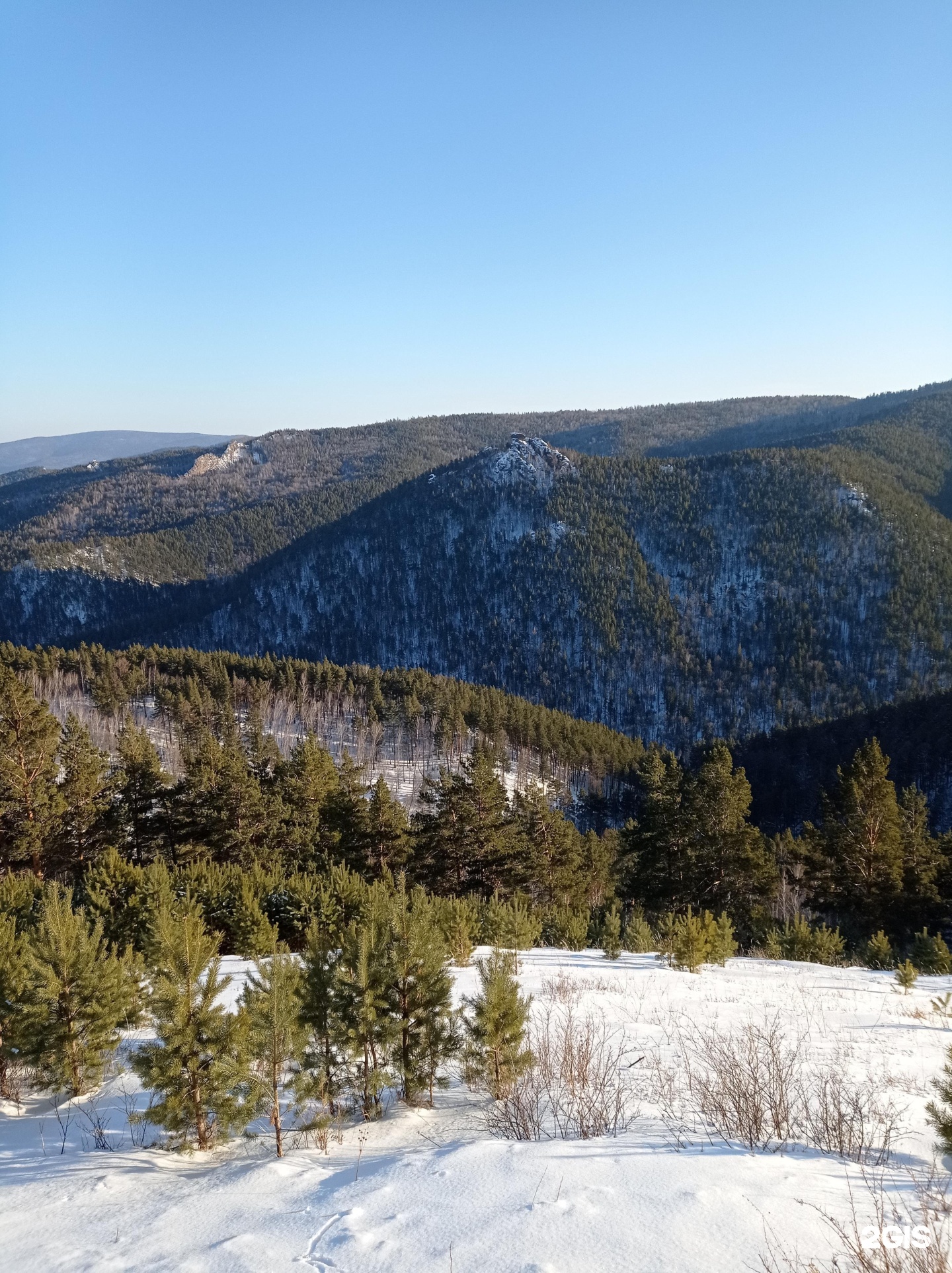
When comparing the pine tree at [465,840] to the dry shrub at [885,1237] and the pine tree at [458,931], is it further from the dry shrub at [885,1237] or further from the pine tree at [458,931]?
the dry shrub at [885,1237]

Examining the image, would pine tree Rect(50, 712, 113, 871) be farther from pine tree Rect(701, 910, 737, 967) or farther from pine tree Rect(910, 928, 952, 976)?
pine tree Rect(910, 928, 952, 976)

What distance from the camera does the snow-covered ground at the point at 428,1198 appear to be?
4.55 meters

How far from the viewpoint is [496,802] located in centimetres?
3600

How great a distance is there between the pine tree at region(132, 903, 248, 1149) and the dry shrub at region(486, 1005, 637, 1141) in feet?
8.51

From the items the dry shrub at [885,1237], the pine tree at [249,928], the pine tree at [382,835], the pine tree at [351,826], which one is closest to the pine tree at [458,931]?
the pine tree at [249,928]

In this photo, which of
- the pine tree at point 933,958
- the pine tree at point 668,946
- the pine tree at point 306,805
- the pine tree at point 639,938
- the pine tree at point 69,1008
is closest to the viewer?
the pine tree at point 69,1008

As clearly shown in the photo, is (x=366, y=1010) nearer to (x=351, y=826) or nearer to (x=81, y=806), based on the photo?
(x=351, y=826)

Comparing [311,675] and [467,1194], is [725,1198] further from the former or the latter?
[311,675]

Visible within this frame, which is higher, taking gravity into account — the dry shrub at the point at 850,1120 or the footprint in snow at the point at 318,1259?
the footprint in snow at the point at 318,1259

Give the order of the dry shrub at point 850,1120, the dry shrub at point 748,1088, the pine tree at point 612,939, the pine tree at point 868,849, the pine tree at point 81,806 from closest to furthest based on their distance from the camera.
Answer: the dry shrub at point 850,1120, the dry shrub at point 748,1088, the pine tree at point 612,939, the pine tree at point 81,806, the pine tree at point 868,849

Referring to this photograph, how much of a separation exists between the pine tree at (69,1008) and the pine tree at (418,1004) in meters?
3.54

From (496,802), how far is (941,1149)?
30736 millimetres

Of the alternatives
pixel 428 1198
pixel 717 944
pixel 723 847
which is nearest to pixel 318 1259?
pixel 428 1198

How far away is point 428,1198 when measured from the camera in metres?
5.25
